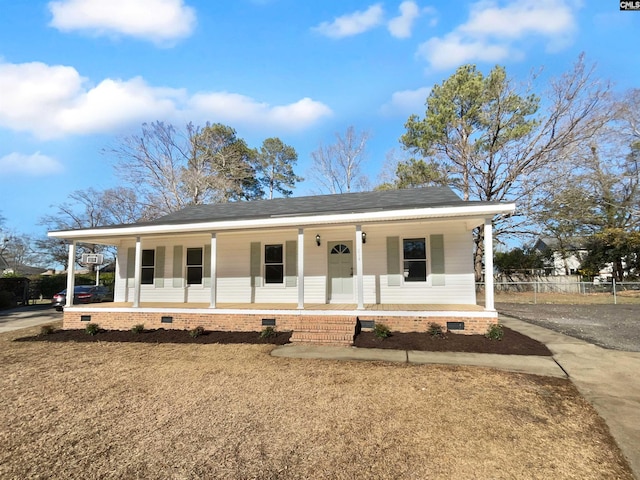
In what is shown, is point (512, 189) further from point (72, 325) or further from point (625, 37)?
point (72, 325)

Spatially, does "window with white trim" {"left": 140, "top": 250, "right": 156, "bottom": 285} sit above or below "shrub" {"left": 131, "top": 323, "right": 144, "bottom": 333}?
above

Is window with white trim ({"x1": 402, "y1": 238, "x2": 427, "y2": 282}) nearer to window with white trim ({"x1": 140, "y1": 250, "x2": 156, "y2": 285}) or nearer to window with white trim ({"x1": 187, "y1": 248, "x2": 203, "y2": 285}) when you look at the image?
window with white trim ({"x1": 187, "y1": 248, "x2": 203, "y2": 285})

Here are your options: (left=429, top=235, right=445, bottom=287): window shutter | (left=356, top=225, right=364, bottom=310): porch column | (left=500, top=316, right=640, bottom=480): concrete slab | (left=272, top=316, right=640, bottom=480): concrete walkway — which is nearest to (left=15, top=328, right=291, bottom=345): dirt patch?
(left=272, top=316, right=640, bottom=480): concrete walkway

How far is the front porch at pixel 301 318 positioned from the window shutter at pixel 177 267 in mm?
1675

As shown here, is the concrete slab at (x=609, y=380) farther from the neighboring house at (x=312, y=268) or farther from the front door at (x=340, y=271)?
the front door at (x=340, y=271)

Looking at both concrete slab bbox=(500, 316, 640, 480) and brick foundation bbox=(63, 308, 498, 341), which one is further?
brick foundation bbox=(63, 308, 498, 341)

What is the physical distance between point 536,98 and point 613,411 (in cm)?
2084

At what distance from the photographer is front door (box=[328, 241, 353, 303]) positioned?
10.4m

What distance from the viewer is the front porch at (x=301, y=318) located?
7.84 meters

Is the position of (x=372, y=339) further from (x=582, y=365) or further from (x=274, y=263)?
(x=274, y=263)

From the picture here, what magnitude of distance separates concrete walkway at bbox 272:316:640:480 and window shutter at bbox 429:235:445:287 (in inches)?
95.8

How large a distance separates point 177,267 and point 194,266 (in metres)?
0.63

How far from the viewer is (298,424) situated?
3729 mm

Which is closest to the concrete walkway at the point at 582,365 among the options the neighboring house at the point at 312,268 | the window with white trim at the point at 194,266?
the neighboring house at the point at 312,268
